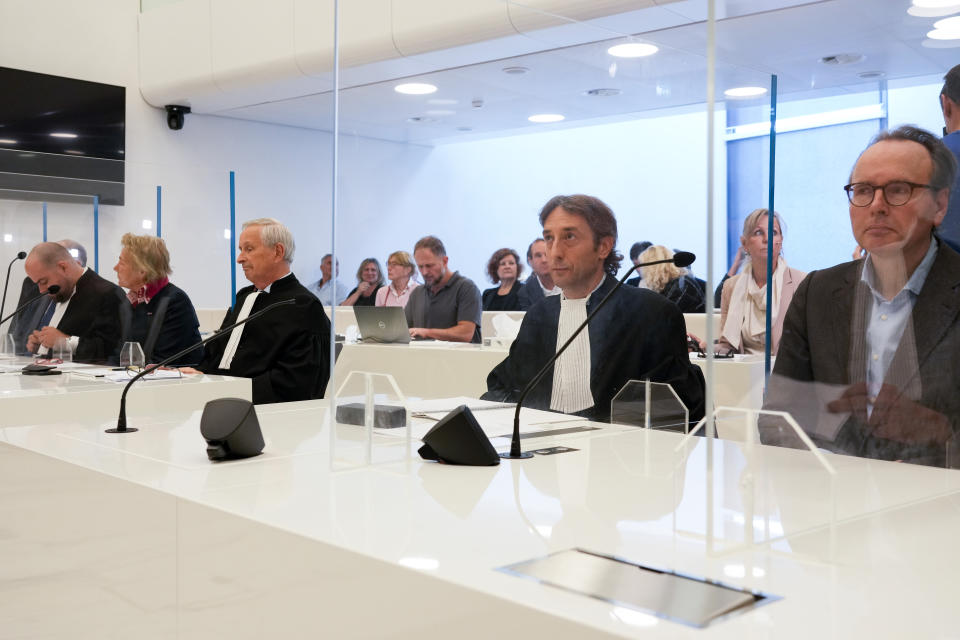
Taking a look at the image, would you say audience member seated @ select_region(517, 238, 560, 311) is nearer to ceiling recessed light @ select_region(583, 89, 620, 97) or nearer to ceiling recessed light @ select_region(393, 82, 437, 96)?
ceiling recessed light @ select_region(583, 89, 620, 97)

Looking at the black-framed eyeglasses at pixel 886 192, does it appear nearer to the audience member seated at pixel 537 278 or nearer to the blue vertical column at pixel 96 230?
the audience member seated at pixel 537 278

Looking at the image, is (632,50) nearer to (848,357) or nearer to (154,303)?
(848,357)

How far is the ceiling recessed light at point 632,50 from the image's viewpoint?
2154mm

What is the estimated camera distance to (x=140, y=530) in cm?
157

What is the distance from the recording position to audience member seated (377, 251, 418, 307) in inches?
98.5

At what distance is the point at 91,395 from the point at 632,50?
2211 mm

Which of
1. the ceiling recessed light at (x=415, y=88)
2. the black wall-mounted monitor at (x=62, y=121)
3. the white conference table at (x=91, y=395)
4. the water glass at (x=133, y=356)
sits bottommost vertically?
the white conference table at (x=91, y=395)

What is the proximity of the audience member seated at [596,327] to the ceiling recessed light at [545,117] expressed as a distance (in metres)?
0.21

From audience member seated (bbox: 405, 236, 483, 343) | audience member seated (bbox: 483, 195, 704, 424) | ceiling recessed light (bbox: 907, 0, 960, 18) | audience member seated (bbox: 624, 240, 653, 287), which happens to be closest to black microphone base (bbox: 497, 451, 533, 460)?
audience member seated (bbox: 483, 195, 704, 424)

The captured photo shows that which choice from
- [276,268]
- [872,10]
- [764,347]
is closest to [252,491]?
[764,347]

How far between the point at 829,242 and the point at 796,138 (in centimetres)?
18

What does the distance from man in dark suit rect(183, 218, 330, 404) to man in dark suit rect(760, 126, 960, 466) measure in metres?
2.79

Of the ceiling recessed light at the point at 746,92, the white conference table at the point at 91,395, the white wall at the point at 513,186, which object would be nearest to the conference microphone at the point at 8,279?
the white conference table at the point at 91,395

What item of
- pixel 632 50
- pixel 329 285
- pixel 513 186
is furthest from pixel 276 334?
pixel 632 50
